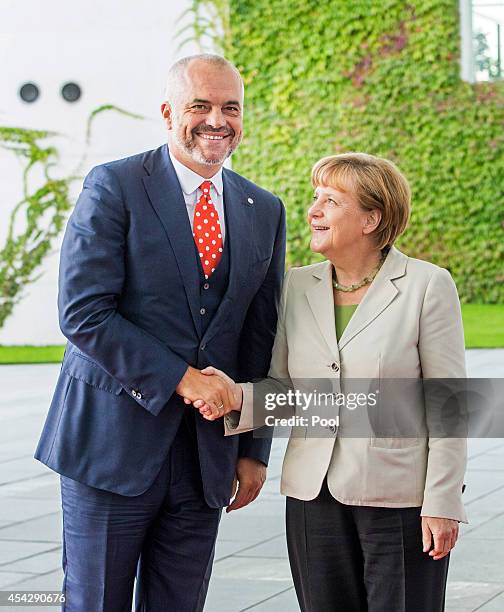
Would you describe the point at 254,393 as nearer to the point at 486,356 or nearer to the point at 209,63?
the point at 209,63

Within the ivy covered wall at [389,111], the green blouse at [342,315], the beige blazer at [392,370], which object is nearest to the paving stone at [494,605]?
the beige blazer at [392,370]

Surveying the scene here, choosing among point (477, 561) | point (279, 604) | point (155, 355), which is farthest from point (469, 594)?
point (155, 355)

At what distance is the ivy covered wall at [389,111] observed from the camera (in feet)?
50.2

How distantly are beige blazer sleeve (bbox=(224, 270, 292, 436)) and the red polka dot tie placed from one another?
20 cm

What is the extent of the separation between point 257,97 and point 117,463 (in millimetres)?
13449

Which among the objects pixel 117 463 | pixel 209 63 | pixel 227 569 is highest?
pixel 209 63

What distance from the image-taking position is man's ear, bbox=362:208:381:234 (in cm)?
293

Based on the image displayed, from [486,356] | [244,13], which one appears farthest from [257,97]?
[486,356]

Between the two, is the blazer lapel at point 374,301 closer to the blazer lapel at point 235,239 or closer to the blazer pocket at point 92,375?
the blazer lapel at point 235,239

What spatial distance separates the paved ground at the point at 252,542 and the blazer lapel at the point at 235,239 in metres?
1.62

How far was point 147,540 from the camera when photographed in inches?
122

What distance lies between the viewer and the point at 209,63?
3004mm

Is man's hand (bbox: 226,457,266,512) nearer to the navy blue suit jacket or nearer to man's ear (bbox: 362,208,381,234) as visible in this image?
the navy blue suit jacket

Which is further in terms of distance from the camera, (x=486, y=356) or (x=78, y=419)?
(x=486, y=356)
